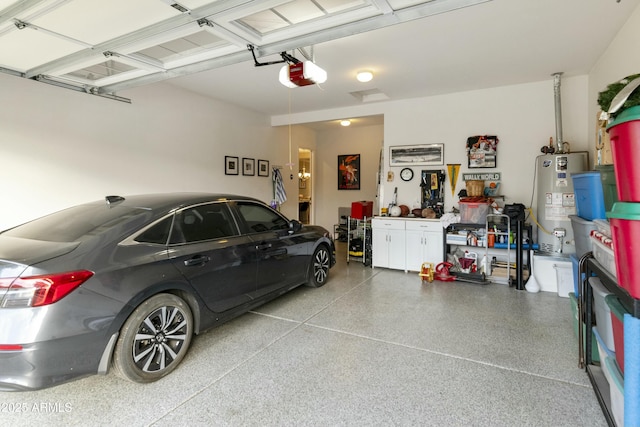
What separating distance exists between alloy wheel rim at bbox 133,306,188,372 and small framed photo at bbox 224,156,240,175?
376 centimetres

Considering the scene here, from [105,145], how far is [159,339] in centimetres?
303

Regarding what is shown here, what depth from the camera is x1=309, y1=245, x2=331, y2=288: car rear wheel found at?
412cm

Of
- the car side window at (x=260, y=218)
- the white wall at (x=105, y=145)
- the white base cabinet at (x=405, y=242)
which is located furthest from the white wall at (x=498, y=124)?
the car side window at (x=260, y=218)

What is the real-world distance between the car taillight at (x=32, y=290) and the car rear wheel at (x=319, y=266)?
2.70 meters

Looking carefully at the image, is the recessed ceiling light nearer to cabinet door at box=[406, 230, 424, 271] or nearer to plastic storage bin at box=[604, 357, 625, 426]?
cabinet door at box=[406, 230, 424, 271]

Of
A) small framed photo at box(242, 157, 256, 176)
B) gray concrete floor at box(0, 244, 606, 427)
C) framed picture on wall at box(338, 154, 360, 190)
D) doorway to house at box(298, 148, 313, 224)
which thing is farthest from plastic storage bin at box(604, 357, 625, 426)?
doorway to house at box(298, 148, 313, 224)

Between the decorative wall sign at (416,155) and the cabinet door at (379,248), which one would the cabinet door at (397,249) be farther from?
the decorative wall sign at (416,155)

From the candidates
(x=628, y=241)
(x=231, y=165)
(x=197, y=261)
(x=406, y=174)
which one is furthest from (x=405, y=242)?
(x=628, y=241)

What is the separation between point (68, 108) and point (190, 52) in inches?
73.9

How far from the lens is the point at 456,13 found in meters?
2.81

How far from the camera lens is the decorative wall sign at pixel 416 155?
5344 mm

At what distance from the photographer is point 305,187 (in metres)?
8.86

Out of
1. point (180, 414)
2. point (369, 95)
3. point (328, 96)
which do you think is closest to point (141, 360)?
point (180, 414)

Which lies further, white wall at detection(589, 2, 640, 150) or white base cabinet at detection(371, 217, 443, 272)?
white base cabinet at detection(371, 217, 443, 272)
